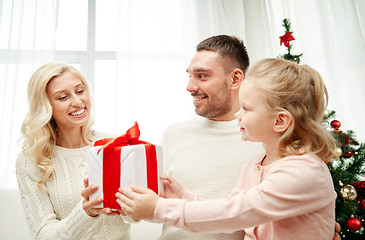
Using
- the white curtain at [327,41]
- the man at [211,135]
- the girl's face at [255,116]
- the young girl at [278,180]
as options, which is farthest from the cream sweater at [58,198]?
the white curtain at [327,41]

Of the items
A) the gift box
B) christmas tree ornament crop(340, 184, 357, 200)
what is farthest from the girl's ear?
christmas tree ornament crop(340, 184, 357, 200)

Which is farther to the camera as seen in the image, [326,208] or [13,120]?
[13,120]

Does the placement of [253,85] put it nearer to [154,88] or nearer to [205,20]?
[154,88]

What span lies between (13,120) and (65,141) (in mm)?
813

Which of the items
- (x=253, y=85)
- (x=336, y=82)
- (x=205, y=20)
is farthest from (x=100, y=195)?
(x=336, y=82)

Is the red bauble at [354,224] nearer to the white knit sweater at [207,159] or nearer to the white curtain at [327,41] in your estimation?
the white knit sweater at [207,159]

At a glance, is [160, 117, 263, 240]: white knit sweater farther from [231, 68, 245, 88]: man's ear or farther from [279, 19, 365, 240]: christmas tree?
[279, 19, 365, 240]: christmas tree

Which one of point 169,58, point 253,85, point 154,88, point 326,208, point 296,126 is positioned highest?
point 169,58

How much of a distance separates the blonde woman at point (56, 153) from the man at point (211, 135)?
49 cm

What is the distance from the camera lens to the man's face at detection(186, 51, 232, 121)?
65.2 inches

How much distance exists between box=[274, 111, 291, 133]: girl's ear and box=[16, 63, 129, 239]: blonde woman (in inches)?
40.6

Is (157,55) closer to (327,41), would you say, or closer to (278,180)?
(327,41)

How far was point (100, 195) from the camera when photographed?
1141mm

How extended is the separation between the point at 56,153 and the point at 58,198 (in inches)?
11.4
